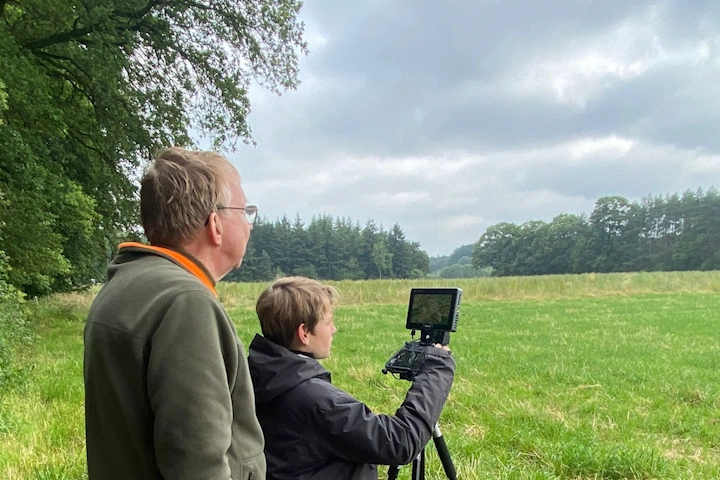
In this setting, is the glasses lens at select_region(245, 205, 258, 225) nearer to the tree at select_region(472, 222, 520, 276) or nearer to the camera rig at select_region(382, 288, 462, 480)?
the camera rig at select_region(382, 288, 462, 480)

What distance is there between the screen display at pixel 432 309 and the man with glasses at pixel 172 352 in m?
1.07

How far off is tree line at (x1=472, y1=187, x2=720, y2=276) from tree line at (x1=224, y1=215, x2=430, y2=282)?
19.0 m

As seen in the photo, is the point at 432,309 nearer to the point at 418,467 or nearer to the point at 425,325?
A: the point at 425,325

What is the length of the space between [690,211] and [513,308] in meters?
72.7

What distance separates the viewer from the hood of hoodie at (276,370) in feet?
6.11

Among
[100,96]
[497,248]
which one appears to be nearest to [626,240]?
[497,248]

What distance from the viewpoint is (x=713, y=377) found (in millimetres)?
7449

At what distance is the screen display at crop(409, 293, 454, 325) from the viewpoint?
2.26 meters

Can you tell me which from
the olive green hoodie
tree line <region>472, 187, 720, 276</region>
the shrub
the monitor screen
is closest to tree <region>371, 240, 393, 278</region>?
tree line <region>472, 187, 720, 276</region>

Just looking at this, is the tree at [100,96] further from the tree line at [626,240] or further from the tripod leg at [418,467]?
the tree line at [626,240]

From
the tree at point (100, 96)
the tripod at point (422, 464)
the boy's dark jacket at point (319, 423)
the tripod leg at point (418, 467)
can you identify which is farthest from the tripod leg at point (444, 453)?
the tree at point (100, 96)

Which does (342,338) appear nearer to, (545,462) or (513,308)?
(545,462)

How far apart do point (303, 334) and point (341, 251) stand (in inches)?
2964

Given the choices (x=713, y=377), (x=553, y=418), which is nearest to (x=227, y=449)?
(x=553, y=418)
